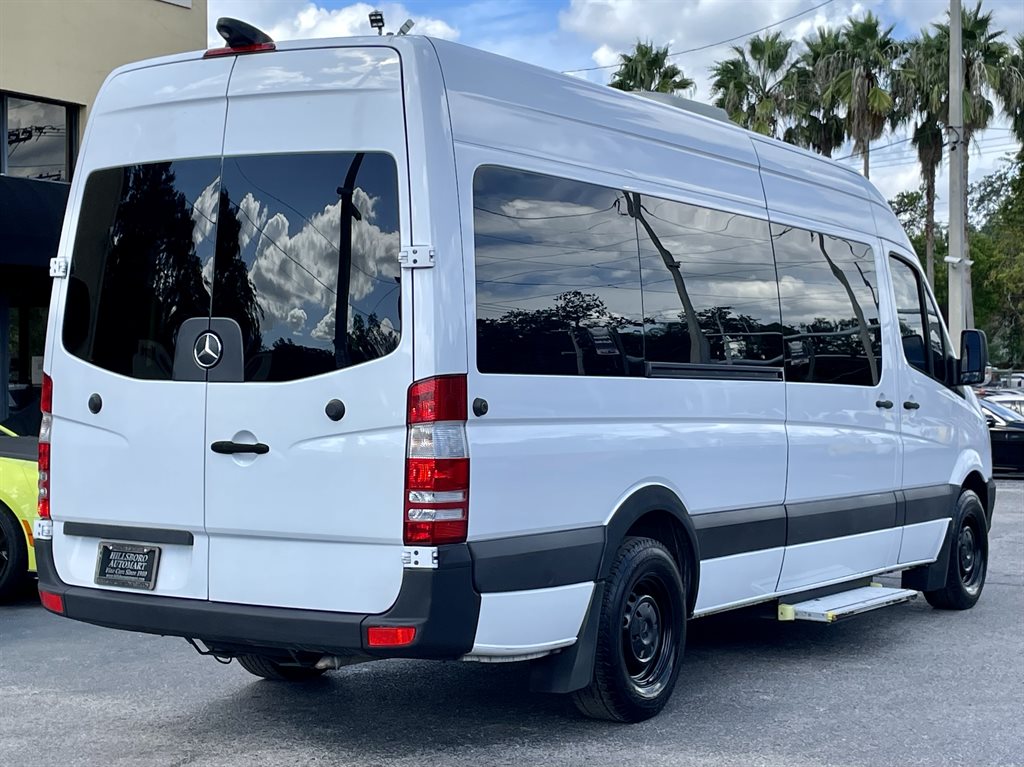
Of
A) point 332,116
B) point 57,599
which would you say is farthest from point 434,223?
point 57,599

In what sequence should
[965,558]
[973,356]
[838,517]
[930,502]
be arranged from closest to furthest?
[838,517], [930,502], [973,356], [965,558]

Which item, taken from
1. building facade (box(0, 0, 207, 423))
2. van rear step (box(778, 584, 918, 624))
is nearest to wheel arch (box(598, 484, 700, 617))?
van rear step (box(778, 584, 918, 624))

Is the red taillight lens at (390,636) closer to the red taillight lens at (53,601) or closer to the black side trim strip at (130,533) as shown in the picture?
the black side trim strip at (130,533)

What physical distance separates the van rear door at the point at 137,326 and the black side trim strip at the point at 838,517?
3.29 m

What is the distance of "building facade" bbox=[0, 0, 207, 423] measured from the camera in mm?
15703

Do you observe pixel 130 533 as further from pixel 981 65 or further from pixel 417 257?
pixel 981 65

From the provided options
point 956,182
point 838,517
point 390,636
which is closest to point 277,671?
point 390,636

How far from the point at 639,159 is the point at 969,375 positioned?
3859 millimetres

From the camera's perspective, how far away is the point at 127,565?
17.7ft

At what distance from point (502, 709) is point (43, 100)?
41.1 feet

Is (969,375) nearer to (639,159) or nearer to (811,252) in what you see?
(811,252)

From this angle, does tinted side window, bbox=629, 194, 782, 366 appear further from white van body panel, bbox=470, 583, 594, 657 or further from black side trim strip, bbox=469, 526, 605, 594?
white van body panel, bbox=470, 583, 594, 657

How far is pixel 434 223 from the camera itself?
4.96 metres

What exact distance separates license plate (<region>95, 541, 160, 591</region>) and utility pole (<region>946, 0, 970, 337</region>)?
1908 cm
